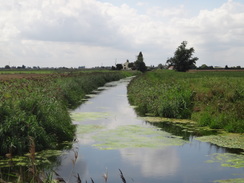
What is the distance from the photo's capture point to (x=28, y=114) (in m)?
11.2

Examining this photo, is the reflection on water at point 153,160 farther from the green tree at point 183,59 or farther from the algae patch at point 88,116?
the green tree at point 183,59

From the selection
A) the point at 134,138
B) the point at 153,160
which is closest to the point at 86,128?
the point at 134,138

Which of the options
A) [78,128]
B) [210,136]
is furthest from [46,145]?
[210,136]

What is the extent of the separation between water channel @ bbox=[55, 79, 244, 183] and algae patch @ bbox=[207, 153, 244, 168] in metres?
0.17

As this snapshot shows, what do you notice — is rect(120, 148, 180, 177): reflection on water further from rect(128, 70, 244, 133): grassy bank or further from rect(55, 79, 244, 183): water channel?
rect(128, 70, 244, 133): grassy bank

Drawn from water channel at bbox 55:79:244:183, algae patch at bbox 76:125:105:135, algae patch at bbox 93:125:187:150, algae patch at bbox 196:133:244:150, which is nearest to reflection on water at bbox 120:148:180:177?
water channel at bbox 55:79:244:183

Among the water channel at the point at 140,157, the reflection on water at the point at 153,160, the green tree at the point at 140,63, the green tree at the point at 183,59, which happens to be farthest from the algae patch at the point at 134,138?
the green tree at the point at 140,63

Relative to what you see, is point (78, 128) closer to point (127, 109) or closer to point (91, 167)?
point (91, 167)

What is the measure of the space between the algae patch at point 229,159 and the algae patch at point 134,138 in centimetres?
204

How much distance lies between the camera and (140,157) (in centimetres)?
1050

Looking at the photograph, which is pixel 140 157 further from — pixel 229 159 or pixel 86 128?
pixel 86 128

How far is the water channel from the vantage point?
8891 millimetres

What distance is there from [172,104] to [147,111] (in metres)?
2.72

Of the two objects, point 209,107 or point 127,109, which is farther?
point 127,109
